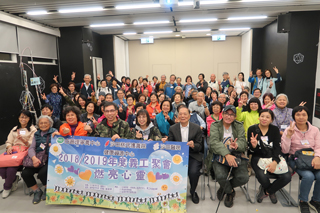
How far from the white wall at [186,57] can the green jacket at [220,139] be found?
9.23m

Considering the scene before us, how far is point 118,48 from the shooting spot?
10984 millimetres

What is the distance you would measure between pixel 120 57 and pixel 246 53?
6457 mm

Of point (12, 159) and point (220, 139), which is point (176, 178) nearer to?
point (220, 139)

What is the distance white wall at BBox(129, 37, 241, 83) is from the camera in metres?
11.6

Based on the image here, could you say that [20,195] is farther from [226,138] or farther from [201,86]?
[201,86]

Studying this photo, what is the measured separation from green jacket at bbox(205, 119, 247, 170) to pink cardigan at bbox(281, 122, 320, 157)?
56 cm

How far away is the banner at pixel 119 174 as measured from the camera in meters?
2.71

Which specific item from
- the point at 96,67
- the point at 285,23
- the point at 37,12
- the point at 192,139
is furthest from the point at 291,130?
the point at 96,67

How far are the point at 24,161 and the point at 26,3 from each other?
4223 mm

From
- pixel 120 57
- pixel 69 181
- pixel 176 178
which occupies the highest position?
pixel 120 57

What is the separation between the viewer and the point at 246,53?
416 inches

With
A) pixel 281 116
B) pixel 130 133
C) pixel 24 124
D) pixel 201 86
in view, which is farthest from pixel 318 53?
pixel 24 124

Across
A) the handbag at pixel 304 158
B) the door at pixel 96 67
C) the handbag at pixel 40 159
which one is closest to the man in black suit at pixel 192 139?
the handbag at pixel 304 158

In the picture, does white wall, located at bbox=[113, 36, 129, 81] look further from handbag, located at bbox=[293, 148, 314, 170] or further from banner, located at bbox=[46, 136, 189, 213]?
handbag, located at bbox=[293, 148, 314, 170]
